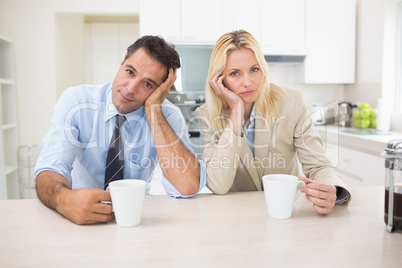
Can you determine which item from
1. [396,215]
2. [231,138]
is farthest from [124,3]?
[396,215]

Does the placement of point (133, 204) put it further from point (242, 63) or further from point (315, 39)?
point (315, 39)

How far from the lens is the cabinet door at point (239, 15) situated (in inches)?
119

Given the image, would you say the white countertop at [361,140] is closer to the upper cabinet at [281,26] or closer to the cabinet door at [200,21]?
the upper cabinet at [281,26]

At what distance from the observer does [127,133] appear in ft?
4.27

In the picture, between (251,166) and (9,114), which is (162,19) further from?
(251,166)

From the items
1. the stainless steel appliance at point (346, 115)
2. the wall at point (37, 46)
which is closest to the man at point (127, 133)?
the wall at point (37, 46)

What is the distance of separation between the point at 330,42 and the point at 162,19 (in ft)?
5.04

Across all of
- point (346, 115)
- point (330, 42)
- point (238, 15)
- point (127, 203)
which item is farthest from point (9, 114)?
point (346, 115)

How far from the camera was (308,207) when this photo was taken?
3.14 ft

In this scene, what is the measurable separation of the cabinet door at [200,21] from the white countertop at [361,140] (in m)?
1.26

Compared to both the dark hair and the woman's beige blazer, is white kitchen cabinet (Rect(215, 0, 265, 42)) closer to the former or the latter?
the woman's beige blazer

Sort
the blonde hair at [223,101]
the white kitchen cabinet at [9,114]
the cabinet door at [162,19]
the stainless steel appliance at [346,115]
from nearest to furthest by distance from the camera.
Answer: the blonde hair at [223,101], the cabinet door at [162,19], the white kitchen cabinet at [9,114], the stainless steel appliance at [346,115]

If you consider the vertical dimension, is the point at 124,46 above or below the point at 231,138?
above

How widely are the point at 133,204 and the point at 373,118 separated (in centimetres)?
272
